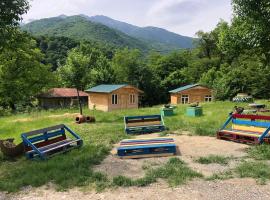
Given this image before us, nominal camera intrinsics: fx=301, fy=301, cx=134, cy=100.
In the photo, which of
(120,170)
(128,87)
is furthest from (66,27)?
(120,170)

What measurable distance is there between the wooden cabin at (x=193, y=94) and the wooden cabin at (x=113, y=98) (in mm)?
6406

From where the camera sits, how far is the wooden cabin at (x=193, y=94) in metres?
38.5

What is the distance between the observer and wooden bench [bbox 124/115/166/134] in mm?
14026

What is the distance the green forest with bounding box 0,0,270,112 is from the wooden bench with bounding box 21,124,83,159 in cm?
331

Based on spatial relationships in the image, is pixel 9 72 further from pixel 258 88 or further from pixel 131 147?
pixel 258 88

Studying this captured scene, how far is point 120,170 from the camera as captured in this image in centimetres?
806

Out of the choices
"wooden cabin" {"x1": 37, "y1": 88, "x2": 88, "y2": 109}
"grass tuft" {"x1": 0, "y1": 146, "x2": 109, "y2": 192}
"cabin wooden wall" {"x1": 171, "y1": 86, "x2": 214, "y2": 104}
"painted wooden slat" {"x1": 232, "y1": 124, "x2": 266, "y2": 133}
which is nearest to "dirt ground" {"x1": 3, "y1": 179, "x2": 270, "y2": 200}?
"grass tuft" {"x1": 0, "y1": 146, "x2": 109, "y2": 192}

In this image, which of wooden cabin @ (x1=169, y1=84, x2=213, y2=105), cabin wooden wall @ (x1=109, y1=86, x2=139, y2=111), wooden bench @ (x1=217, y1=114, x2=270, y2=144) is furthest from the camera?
wooden cabin @ (x1=169, y1=84, x2=213, y2=105)

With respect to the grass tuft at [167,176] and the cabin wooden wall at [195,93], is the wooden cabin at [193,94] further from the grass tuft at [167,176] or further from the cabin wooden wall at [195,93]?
the grass tuft at [167,176]

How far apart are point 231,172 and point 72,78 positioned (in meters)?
18.9

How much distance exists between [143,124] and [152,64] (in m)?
43.9

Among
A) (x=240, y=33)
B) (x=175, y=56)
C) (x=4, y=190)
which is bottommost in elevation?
(x=4, y=190)

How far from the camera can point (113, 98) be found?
3291 centimetres

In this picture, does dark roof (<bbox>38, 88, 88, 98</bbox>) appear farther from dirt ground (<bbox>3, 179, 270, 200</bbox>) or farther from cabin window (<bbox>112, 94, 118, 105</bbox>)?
dirt ground (<bbox>3, 179, 270, 200</bbox>)
